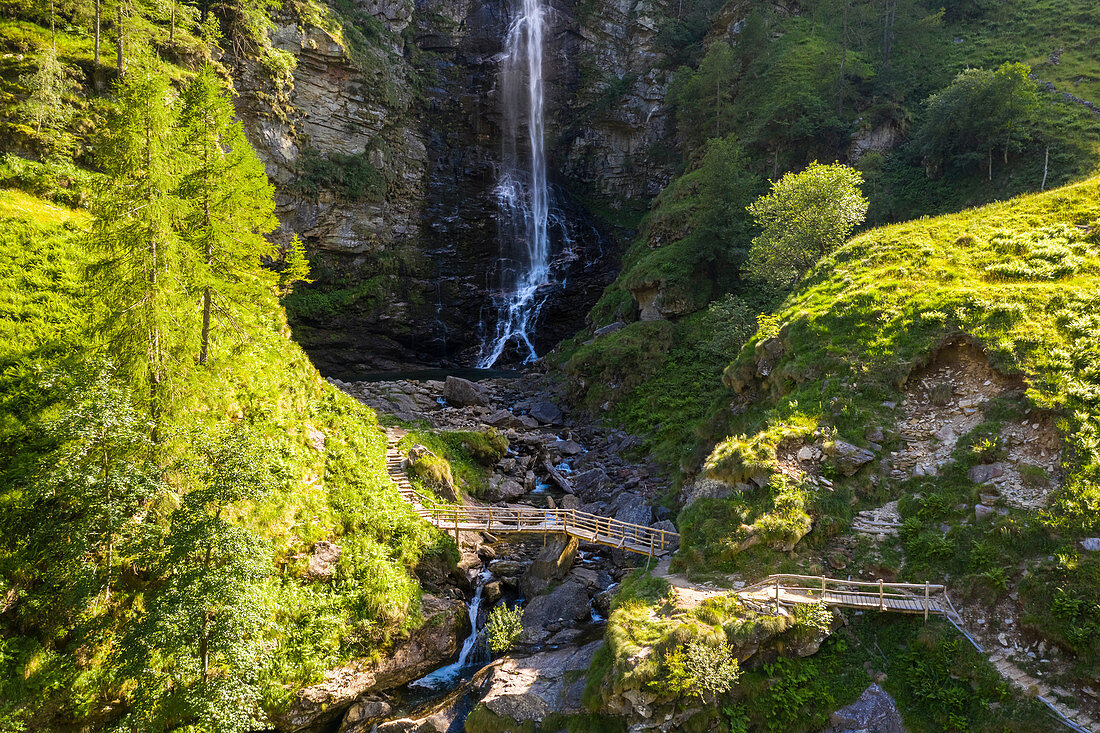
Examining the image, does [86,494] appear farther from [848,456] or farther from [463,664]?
[848,456]

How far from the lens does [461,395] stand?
41.3 m

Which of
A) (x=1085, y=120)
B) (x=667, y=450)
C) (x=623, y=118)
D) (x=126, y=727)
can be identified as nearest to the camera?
(x=126, y=727)

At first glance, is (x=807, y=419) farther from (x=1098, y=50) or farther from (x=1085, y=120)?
(x=1098, y=50)

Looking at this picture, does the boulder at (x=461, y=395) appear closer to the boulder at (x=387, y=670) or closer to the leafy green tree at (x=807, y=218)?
the leafy green tree at (x=807, y=218)

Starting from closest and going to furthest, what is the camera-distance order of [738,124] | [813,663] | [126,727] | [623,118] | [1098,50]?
[126,727] → [813,663] → [1098,50] → [738,124] → [623,118]

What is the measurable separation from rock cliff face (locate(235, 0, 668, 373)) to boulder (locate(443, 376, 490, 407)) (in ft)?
53.5

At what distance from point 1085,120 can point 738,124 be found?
2485 centimetres

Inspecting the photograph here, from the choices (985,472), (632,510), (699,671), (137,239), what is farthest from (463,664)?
(985,472)

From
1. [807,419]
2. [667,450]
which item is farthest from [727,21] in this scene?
[807,419]

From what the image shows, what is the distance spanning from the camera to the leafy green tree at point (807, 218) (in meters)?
29.7

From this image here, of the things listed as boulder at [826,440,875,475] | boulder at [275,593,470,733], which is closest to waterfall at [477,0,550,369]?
boulder at [275,593,470,733]

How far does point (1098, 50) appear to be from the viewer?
47094mm

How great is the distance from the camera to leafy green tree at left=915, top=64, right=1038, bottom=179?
125ft

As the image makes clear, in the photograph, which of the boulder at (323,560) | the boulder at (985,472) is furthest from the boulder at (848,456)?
the boulder at (323,560)
